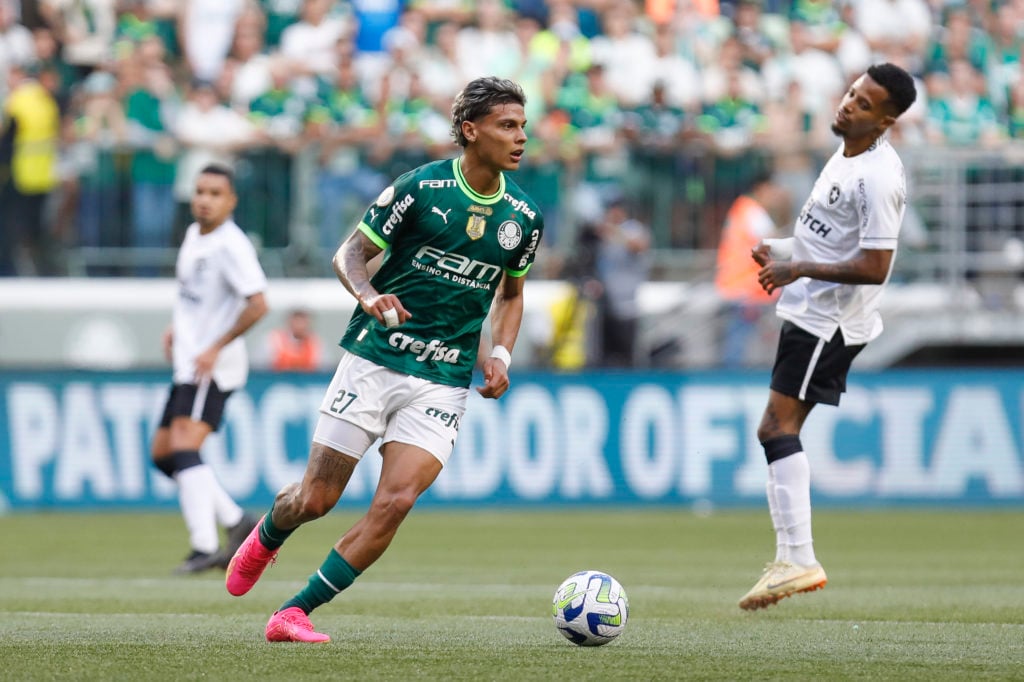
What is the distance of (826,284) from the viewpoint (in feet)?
29.6

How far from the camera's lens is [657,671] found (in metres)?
6.50

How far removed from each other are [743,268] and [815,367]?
9361mm

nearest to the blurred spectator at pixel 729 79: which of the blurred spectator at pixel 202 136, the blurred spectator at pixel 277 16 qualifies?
the blurred spectator at pixel 277 16

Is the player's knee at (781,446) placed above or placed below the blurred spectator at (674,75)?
below

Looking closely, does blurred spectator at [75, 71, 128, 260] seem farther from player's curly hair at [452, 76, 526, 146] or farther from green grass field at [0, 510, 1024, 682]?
player's curly hair at [452, 76, 526, 146]

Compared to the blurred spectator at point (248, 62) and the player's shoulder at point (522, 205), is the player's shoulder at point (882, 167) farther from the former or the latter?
the blurred spectator at point (248, 62)

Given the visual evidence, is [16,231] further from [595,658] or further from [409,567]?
[595,658]

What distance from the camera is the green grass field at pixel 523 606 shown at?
664 cm

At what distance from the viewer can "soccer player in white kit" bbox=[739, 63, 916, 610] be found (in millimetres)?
8688

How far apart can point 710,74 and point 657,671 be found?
14.2 m

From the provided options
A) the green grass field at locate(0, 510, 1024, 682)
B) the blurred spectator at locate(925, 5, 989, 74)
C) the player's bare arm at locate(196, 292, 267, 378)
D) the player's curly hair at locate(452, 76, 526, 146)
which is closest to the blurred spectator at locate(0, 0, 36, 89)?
the green grass field at locate(0, 510, 1024, 682)

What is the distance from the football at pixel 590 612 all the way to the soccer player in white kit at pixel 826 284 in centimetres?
154

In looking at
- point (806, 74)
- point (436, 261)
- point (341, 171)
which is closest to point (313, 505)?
point (436, 261)

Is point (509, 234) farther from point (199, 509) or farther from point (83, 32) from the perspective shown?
point (83, 32)
